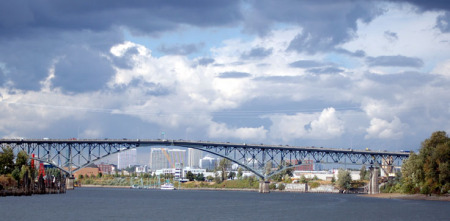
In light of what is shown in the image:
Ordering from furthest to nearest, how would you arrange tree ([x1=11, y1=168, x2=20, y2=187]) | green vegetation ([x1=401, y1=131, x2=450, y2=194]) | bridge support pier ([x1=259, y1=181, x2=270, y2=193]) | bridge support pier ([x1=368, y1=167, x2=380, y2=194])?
bridge support pier ([x1=259, y1=181, x2=270, y2=193])
bridge support pier ([x1=368, y1=167, x2=380, y2=194])
tree ([x1=11, y1=168, x2=20, y2=187])
green vegetation ([x1=401, y1=131, x2=450, y2=194])

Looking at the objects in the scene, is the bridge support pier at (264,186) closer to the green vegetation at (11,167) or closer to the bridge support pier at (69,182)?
the bridge support pier at (69,182)

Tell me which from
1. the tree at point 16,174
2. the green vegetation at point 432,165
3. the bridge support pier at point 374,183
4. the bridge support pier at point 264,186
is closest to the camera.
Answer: the green vegetation at point 432,165

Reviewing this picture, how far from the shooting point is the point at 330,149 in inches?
6713

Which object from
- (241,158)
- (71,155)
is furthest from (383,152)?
(71,155)

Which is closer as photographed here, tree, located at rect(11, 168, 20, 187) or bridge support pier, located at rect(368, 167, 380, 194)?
tree, located at rect(11, 168, 20, 187)

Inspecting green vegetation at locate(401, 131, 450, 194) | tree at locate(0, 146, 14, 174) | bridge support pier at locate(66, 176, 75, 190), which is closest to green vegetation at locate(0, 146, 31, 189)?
tree at locate(0, 146, 14, 174)

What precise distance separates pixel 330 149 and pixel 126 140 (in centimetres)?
5300

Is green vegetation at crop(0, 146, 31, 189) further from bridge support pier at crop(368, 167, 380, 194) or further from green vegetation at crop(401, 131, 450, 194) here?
bridge support pier at crop(368, 167, 380, 194)

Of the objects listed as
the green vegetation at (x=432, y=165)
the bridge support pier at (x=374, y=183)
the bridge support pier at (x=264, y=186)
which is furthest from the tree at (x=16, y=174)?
the bridge support pier at (x=374, y=183)

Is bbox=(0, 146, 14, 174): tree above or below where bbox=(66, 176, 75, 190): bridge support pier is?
above

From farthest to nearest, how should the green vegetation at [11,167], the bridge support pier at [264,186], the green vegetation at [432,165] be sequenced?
A: the bridge support pier at [264,186]
the green vegetation at [11,167]
the green vegetation at [432,165]

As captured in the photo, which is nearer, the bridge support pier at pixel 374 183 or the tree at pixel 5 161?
the tree at pixel 5 161

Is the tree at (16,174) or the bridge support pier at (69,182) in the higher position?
the tree at (16,174)

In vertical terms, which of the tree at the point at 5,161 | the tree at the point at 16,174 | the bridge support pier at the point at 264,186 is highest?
the tree at the point at 5,161
